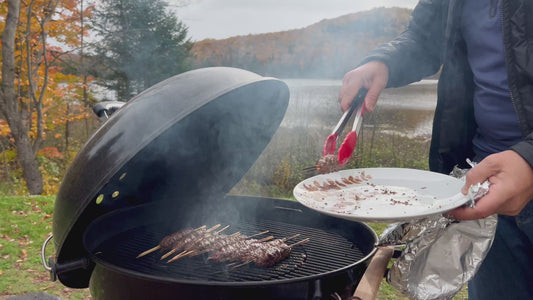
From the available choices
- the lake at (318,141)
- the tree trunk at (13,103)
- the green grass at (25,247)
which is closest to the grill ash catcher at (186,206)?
the green grass at (25,247)

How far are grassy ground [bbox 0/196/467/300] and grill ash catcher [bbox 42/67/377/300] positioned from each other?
72.6 inches

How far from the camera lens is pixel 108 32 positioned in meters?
12.1

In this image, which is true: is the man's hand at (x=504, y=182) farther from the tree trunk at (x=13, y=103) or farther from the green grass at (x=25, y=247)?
the tree trunk at (x=13, y=103)

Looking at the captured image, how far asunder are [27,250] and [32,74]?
4.78 meters

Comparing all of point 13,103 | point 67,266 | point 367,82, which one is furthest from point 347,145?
point 13,103

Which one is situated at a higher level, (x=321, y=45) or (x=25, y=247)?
(x=321, y=45)

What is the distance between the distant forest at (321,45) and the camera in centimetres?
880

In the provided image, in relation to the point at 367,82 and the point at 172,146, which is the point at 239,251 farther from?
the point at 367,82

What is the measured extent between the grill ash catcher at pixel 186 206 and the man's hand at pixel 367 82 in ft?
1.17

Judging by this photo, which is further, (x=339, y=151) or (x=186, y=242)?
(x=186, y=242)

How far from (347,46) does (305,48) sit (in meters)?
1.04

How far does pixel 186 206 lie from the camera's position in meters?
2.44

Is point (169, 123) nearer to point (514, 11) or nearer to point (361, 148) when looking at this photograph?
point (514, 11)

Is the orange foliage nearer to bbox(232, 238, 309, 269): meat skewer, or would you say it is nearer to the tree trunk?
the tree trunk
